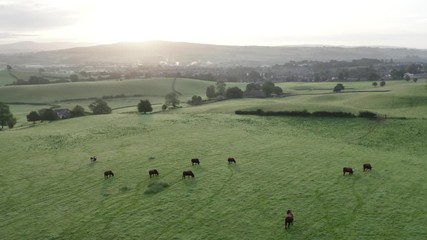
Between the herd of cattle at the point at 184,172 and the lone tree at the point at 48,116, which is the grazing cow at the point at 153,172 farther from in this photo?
the lone tree at the point at 48,116

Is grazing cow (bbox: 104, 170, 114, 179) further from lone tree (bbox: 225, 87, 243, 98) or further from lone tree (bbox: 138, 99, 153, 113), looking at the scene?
lone tree (bbox: 225, 87, 243, 98)

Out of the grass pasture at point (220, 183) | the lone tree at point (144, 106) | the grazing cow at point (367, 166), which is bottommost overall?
the grass pasture at point (220, 183)

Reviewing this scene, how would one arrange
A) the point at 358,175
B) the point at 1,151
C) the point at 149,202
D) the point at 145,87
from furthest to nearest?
the point at 145,87 < the point at 1,151 < the point at 358,175 < the point at 149,202

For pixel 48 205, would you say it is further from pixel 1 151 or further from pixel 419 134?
pixel 419 134

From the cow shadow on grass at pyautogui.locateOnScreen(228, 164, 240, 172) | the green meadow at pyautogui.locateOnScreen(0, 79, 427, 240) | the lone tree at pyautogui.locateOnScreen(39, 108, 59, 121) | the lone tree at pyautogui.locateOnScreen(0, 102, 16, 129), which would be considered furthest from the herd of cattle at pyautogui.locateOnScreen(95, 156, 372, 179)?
the lone tree at pyautogui.locateOnScreen(0, 102, 16, 129)

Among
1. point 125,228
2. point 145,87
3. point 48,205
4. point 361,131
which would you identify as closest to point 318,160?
point 361,131

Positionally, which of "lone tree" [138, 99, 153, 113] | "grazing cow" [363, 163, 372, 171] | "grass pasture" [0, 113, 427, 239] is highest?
"lone tree" [138, 99, 153, 113]

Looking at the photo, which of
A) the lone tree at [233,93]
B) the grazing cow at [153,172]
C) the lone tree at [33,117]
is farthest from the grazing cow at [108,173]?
the lone tree at [233,93]

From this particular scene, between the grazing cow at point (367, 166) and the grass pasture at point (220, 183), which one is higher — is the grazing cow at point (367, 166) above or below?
above

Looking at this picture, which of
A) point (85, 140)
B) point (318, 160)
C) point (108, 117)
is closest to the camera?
point (318, 160)
